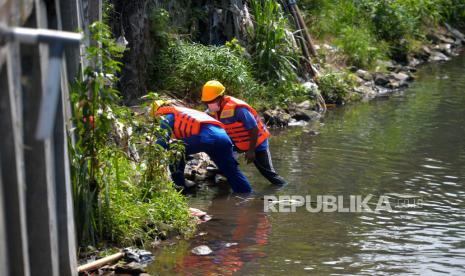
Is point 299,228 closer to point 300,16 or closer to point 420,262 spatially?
point 420,262

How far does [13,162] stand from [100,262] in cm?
290

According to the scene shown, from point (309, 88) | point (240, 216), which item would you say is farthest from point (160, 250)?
point (309, 88)

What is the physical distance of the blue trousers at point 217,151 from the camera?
9625mm

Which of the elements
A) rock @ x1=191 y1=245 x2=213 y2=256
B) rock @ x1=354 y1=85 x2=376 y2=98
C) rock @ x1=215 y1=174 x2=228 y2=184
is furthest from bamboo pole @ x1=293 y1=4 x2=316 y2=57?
rock @ x1=191 y1=245 x2=213 y2=256

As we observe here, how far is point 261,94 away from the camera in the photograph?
47.4 ft

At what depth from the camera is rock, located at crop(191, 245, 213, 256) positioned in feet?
26.2

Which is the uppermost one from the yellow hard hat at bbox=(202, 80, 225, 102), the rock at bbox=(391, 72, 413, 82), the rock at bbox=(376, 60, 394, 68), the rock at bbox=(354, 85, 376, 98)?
the yellow hard hat at bbox=(202, 80, 225, 102)

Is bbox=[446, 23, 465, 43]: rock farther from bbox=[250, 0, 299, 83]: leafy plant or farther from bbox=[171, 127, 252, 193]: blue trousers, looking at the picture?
bbox=[171, 127, 252, 193]: blue trousers

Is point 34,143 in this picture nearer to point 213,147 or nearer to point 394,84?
point 213,147

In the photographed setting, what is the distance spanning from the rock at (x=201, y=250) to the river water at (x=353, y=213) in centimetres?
7

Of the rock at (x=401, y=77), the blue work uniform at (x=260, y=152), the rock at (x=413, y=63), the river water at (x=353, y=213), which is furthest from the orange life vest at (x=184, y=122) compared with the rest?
the rock at (x=413, y=63)

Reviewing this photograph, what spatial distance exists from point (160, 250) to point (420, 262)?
2.37 meters

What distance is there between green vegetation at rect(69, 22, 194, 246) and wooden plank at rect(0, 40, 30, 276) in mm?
2507

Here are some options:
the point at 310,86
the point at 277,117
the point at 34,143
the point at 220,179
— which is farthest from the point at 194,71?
the point at 34,143
